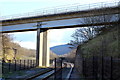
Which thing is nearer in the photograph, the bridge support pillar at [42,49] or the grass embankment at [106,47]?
the grass embankment at [106,47]

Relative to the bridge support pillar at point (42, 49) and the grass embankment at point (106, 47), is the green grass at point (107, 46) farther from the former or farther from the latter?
the bridge support pillar at point (42, 49)

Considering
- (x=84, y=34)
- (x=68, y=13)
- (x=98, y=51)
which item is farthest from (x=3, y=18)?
(x=98, y=51)

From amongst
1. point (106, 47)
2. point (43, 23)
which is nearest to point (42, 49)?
point (43, 23)

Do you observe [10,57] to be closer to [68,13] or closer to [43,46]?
[43,46]

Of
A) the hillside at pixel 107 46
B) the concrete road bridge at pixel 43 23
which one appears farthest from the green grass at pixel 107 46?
the concrete road bridge at pixel 43 23

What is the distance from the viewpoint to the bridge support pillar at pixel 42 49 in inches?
→ 1662

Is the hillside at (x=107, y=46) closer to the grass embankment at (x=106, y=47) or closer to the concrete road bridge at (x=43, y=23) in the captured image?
the grass embankment at (x=106, y=47)

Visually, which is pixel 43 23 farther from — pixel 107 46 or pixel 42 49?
pixel 107 46

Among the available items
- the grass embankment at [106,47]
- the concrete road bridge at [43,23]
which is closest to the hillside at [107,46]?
the grass embankment at [106,47]

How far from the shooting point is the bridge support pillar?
42219 mm

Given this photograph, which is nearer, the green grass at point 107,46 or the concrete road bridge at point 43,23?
the green grass at point 107,46

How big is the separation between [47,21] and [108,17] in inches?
819

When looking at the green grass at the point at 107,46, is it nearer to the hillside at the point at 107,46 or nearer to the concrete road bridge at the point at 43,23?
the hillside at the point at 107,46

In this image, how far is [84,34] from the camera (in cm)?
3203
